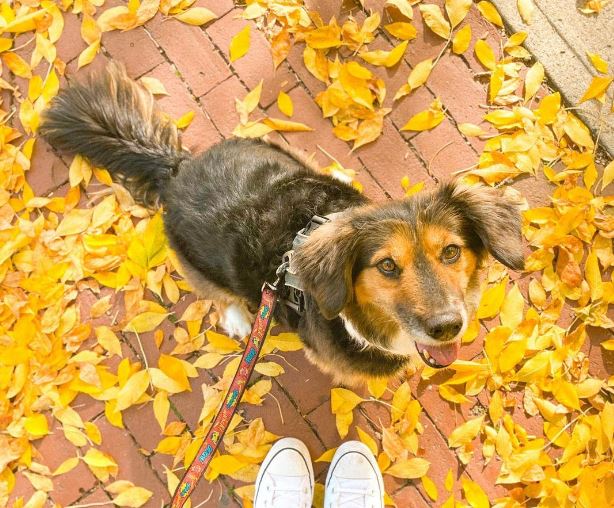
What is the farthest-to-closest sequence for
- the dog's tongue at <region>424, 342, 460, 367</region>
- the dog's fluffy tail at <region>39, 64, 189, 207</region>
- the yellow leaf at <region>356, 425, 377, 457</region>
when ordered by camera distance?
the yellow leaf at <region>356, 425, 377, 457</region>, the dog's fluffy tail at <region>39, 64, 189, 207</region>, the dog's tongue at <region>424, 342, 460, 367</region>

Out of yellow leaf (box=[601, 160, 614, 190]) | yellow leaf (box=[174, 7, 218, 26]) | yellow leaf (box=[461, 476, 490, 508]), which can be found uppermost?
yellow leaf (box=[174, 7, 218, 26])

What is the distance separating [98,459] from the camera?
3234 millimetres

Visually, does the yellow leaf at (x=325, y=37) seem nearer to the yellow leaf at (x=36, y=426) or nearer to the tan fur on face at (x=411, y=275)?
the tan fur on face at (x=411, y=275)

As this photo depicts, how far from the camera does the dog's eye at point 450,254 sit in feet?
7.16

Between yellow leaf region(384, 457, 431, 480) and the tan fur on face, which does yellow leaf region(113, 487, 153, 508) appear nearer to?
yellow leaf region(384, 457, 431, 480)

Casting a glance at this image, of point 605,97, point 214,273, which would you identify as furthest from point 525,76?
point 214,273

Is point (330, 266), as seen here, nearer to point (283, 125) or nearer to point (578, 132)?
Result: point (283, 125)

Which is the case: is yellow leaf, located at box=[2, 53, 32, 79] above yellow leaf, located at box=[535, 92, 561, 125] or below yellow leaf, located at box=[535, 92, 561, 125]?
above

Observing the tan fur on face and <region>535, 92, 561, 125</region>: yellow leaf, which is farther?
<region>535, 92, 561, 125</region>: yellow leaf

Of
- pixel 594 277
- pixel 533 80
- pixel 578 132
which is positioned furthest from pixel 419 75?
pixel 594 277

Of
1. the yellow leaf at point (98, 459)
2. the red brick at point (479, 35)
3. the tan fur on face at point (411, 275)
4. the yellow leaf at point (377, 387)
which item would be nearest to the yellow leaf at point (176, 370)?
the yellow leaf at point (98, 459)

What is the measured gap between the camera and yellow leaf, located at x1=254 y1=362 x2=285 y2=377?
3.30 metres

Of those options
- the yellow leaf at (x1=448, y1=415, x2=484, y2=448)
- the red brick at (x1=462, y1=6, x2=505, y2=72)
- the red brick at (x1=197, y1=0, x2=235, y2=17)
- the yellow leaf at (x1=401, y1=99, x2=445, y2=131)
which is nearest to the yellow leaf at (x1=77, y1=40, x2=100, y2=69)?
the red brick at (x1=197, y1=0, x2=235, y2=17)

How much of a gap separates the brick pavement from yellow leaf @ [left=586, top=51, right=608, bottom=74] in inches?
24.0
